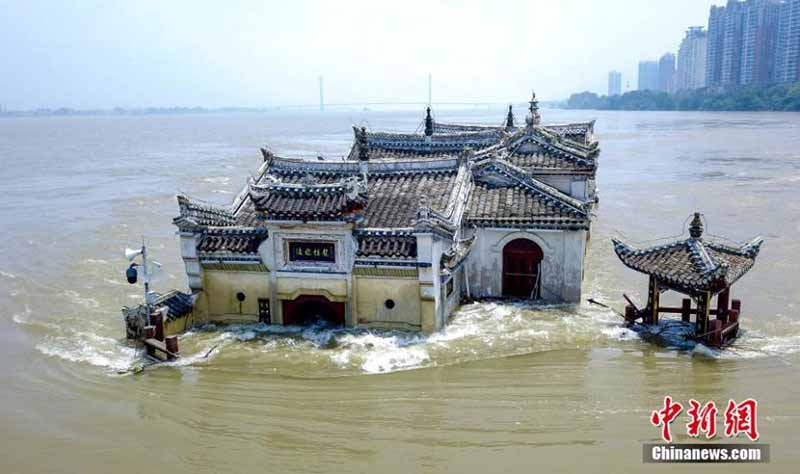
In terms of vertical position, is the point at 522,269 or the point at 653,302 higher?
the point at 522,269

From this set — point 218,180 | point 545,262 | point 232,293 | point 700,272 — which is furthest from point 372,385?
point 218,180

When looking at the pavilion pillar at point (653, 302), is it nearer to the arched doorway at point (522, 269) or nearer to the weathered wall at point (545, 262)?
the weathered wall at point (545, 262)

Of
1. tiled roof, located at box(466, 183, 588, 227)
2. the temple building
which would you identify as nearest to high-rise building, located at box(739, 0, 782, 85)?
the temple building

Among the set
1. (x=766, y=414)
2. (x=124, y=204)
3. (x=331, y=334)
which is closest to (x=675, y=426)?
(x=766, y=414)

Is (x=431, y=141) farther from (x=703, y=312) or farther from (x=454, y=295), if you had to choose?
(x=703, y=312)

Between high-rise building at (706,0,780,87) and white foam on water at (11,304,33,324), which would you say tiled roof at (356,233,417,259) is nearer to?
white foam on water at (11,304,33,324)

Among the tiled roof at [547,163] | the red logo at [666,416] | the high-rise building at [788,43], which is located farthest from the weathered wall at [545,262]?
the high-rise building at [788,43]

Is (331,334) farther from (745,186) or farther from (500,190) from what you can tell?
(745,186)
